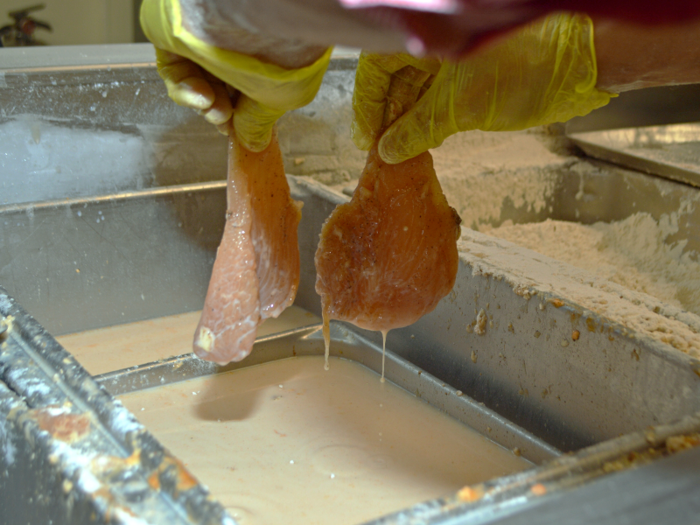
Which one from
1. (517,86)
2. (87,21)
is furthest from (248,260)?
(87,21)

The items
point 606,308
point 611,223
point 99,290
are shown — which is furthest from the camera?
point 611,223

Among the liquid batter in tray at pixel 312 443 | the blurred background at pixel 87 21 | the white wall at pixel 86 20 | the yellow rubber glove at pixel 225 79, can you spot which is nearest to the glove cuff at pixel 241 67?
the yellow rubber glove at pixel 225 79

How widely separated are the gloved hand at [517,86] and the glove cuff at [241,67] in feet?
0.90

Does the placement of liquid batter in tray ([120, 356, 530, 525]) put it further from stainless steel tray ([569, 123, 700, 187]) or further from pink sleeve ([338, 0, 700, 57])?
stainless steel tray ([569, 123, 700, 187])

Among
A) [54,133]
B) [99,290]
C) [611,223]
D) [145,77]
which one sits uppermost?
[145,77]

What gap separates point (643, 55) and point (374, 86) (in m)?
0.44

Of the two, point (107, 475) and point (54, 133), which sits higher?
point (54, 133)

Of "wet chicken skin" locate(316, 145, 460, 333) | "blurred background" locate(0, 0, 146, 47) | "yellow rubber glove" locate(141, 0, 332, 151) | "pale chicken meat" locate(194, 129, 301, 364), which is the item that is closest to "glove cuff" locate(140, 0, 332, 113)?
"yellow rubber glove" locate(141, 0, 332, 151)

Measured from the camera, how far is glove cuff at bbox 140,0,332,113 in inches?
31.8

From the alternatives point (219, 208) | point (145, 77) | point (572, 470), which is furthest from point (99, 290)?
point (572, 470)

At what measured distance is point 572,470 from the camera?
73cm

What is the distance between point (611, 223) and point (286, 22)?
1791 mm

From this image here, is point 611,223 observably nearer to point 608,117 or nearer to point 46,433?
point 608,117

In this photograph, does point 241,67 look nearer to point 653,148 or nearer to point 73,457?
point 73,457
